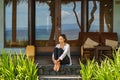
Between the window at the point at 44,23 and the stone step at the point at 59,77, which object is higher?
the window at the point at 44,23

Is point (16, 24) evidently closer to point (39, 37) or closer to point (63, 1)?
point (39, 37)

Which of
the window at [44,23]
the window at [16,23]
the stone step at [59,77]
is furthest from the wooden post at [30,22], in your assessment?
the stone step at [59,77]

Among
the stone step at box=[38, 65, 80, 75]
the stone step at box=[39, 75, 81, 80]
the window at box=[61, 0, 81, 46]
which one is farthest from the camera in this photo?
the window at box=[61, 0, 81, 46]

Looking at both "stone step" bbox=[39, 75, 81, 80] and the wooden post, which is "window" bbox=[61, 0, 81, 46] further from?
"stone step" bbox=[39, 75, 81, 80]

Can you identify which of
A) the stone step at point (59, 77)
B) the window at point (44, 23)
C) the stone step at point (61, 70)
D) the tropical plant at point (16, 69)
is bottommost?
the stone step at point (59, 77)

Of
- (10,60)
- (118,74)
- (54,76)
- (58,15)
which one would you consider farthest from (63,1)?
(118,74)

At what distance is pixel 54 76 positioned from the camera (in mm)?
7852

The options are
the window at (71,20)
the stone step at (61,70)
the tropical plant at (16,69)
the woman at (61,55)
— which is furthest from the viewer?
the window at (71,20)

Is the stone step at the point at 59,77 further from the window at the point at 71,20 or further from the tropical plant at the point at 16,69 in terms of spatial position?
the window at the point at 71,20

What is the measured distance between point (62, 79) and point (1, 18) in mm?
4177

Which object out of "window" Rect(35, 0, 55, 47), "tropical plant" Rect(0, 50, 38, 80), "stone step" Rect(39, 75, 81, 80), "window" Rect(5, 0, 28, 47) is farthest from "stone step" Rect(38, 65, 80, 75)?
"window" Rect(35, 0, 55, 47)

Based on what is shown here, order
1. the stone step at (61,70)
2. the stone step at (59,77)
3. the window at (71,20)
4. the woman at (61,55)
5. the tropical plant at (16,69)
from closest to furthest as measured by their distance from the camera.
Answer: the tropical plant at (16,69) < the stone step at (59,77) < the woman at (61,55) < the stone step at (61,70) < the window at (71,20)

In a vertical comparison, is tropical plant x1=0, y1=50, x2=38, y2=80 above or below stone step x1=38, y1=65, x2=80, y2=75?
above

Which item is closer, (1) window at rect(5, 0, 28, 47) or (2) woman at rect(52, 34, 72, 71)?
(2) woman at rect(52, 34, 72, 71)
